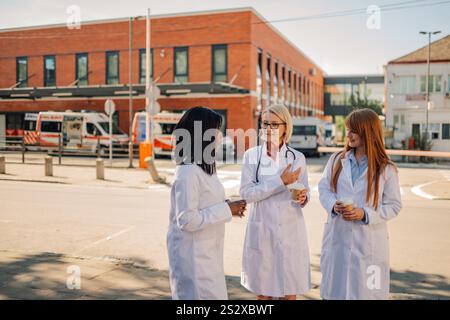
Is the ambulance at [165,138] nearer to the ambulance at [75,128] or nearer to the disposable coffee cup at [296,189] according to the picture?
the ambulance at [75,128]

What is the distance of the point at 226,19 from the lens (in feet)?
108

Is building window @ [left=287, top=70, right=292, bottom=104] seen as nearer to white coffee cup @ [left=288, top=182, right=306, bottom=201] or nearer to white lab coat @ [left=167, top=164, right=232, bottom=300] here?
white coffee cup @ [left=288, top=182, right=306, bottom=201]

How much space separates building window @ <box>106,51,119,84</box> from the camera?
3556cm

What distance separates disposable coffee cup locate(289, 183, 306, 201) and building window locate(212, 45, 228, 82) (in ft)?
98.4

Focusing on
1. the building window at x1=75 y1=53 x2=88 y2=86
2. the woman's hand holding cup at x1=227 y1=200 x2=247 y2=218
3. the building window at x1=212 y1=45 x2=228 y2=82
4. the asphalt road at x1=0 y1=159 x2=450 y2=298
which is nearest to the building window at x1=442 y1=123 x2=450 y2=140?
the building window at x1=212 y1=45 x2=228 y2=82

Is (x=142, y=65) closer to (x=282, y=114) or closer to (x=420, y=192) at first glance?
(x=420, y=192)

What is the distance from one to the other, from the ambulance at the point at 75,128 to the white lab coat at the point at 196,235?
23.9 m

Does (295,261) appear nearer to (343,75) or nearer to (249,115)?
(249,115)

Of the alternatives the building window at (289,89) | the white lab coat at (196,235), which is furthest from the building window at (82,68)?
the white lab coat at (196,235)

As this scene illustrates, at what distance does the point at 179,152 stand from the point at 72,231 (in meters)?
5.63

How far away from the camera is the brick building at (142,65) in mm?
32438

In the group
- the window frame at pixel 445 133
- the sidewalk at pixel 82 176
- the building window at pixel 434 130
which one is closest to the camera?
the sidewalk at pixel 82 176
